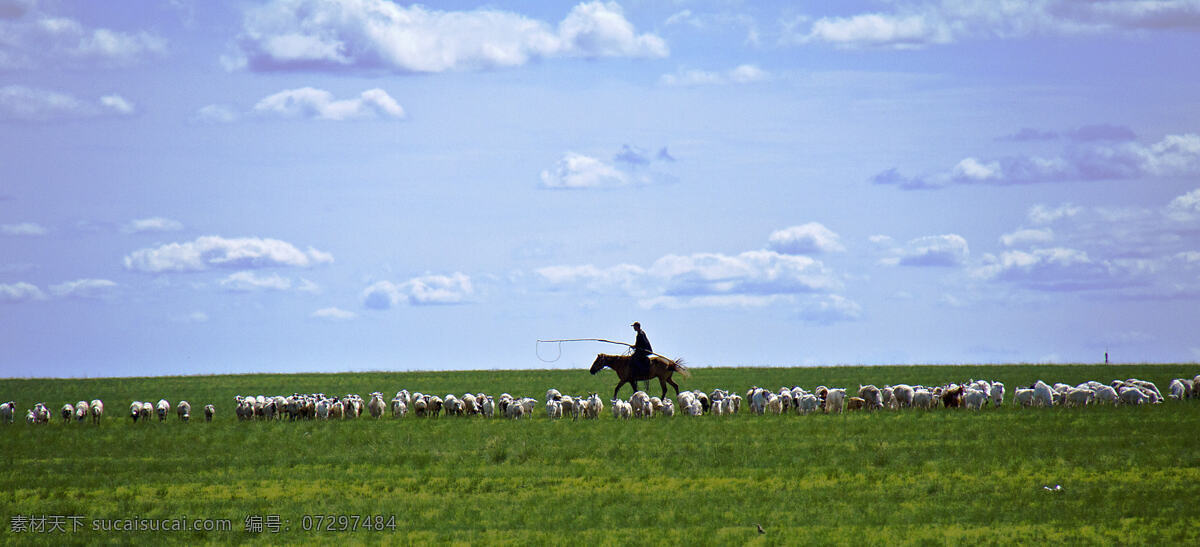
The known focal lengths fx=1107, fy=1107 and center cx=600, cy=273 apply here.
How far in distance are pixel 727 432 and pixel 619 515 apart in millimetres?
11068

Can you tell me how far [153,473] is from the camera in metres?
23.0

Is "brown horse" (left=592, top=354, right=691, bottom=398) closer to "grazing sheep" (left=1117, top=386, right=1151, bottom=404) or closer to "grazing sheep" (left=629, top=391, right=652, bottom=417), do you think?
"grazing sheep" (left=629, top=391, right=652, bottom=417)

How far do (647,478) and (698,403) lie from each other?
1369 centimetres

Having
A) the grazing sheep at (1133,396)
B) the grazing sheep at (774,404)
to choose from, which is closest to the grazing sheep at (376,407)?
the grazing sheep at (774,404)

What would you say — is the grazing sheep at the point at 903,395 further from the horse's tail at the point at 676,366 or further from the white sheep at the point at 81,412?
the white sheep at the point at 81,412

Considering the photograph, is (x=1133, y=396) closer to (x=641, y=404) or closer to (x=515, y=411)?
(x=641, y=404)

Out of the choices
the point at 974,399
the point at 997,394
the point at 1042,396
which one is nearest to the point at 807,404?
the point at 974,399

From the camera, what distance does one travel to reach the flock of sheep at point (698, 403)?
34.2 m

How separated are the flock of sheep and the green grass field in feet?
5.12

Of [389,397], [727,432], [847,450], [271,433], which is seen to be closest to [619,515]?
[847,450]

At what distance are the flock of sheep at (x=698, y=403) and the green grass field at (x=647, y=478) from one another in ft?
5.12

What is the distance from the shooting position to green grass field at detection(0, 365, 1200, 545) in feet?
54.1

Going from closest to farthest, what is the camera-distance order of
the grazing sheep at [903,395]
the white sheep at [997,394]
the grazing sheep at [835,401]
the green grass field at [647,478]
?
the green grass field at [647,478], the grazing sheep at [835,401], the grazing sheep at [903,395], the white sheep at [997,394]

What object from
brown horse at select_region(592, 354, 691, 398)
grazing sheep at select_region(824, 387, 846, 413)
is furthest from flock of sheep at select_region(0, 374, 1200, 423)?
brown horse at select_region(592, 354, 691, 398)
